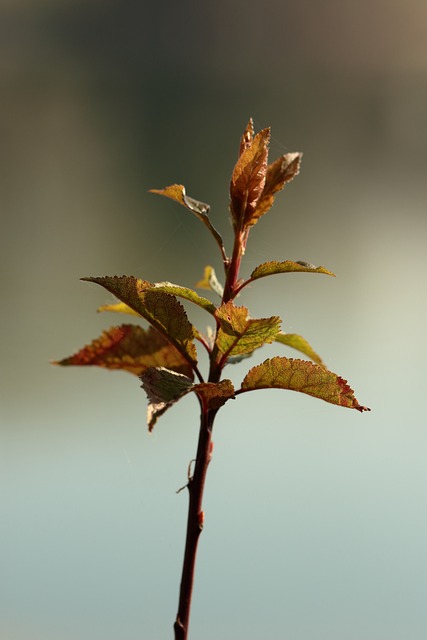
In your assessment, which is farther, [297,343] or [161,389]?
[297,343]

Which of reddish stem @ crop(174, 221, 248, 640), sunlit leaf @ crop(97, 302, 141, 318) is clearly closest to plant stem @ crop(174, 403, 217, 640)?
reddish stem @ crop(174, 221, 248, 640)

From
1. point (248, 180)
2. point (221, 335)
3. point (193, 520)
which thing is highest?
point (248, 180)

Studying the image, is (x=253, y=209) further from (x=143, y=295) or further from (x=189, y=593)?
(x=189, y=593)

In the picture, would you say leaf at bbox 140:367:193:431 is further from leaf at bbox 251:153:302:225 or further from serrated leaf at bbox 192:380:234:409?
leaf at bbox 251:153:302:225

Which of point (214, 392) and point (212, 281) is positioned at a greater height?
point (212, 281)

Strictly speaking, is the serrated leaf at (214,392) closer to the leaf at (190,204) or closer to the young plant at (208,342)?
the young plant at (208,342)

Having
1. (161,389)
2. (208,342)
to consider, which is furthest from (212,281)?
(161,389)

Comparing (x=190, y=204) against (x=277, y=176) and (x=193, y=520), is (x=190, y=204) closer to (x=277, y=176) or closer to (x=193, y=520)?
(x=277, y=176)
